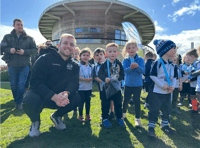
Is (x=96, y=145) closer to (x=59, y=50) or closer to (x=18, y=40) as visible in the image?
(x=59, y=50)

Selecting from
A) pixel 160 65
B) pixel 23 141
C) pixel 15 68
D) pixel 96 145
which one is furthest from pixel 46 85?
pixel 160 65

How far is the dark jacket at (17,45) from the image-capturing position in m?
3.70

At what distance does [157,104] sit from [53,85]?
210 cm

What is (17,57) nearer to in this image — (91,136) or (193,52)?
(91,136)

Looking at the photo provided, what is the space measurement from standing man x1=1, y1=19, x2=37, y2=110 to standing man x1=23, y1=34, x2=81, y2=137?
1793 mm

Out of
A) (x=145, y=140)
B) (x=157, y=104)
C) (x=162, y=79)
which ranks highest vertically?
(x=162, y=79)

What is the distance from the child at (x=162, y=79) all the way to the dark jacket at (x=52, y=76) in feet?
5.29

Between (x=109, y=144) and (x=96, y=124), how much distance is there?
88cm

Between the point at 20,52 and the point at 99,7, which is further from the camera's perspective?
the point at 99,7

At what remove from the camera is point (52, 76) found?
2402 millimetres

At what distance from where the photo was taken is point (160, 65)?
255 centimetres

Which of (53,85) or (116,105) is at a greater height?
(53,85)

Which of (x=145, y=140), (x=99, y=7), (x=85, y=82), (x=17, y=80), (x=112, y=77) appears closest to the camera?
(x=145, y=140)

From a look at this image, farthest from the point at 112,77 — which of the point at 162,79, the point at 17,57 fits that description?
the point at 17,57
